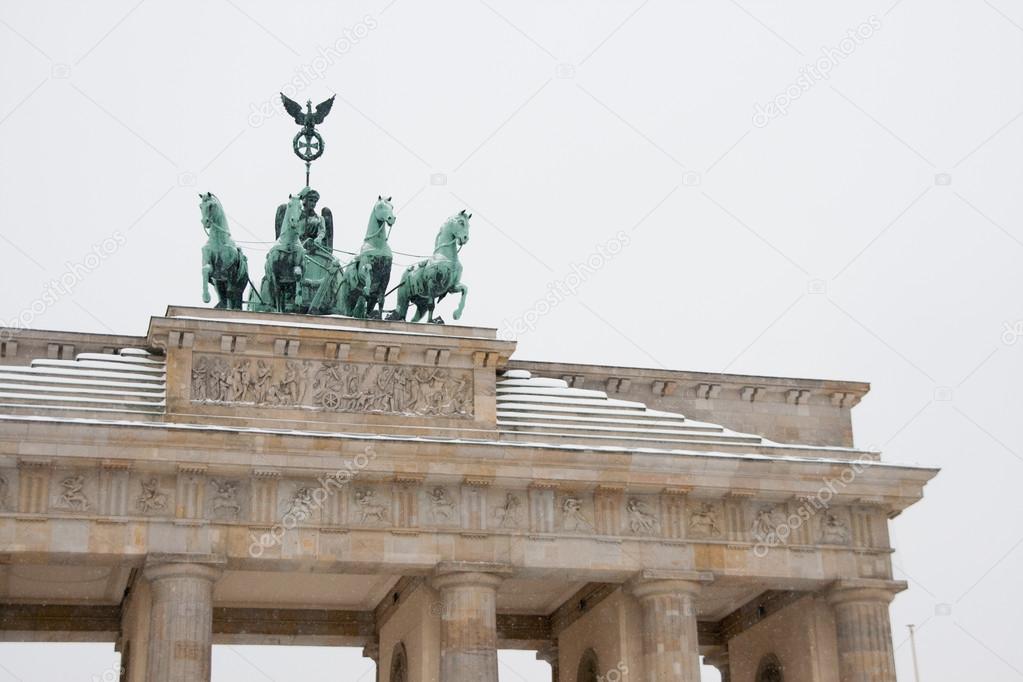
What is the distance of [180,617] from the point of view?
31.7m

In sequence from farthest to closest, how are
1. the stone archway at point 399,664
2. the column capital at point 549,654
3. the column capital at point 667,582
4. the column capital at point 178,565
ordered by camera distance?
the column capital at point 549,654 < the stone archway at point 399,664 < the column capital at point 667,582 < the column capital at point 178,565

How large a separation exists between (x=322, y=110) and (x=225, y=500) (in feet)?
35.6

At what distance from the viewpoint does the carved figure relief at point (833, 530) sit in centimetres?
3566

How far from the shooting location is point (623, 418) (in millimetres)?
36000

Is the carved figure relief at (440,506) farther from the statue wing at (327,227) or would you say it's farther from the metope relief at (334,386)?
the statue wing at (327,227)

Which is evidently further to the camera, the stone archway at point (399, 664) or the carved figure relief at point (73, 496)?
the stone archway at point (399, 664)

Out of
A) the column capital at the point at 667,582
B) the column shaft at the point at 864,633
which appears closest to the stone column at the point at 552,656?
the column capital at the point at 667,582

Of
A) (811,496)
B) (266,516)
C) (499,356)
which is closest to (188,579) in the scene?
(266,516)

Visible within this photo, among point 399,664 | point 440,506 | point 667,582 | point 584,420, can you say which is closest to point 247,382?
point 440,506

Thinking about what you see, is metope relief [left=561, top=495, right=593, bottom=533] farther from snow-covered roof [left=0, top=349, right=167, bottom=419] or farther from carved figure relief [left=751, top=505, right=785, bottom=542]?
snow-covered roof [left=0, top=349, right=167, bottom=419]

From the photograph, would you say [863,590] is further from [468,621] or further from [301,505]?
[301,505]

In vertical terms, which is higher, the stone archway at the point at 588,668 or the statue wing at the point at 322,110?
the statue wing at the point at 322,110

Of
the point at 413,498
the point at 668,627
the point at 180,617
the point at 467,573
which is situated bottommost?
the point at 180,617

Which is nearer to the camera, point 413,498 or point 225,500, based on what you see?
point 225,500
